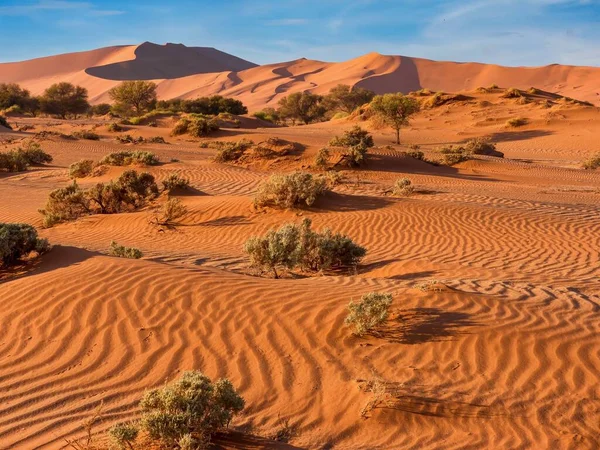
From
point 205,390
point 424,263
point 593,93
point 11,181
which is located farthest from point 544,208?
point 593,93

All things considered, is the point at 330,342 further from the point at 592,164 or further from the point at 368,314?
the point at 592,164

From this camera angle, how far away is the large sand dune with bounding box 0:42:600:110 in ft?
304

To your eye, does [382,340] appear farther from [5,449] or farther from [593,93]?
[593,93]

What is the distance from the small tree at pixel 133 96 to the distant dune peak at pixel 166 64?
213 feet

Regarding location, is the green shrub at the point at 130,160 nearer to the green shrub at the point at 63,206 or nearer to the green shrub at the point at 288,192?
the green shrub at the point at 63,206

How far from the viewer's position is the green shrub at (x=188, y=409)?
364 cm

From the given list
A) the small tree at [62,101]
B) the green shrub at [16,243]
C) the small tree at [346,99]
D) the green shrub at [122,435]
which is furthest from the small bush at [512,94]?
the green shrub at [122,435]

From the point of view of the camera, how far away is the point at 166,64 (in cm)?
12825

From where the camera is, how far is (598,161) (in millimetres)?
26047

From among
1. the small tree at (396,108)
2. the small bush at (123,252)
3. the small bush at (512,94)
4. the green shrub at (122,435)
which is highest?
the small bush at (512,94)

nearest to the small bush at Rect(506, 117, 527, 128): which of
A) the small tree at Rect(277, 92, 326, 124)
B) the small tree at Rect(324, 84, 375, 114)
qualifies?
the small tree at Rect(324, 84, 375, 114)

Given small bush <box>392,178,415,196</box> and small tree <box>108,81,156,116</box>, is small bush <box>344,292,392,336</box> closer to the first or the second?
small bush <box>392,178,415,196</box>

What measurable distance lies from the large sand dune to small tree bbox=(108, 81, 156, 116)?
108ft

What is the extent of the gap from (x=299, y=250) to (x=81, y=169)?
13.3 metres
